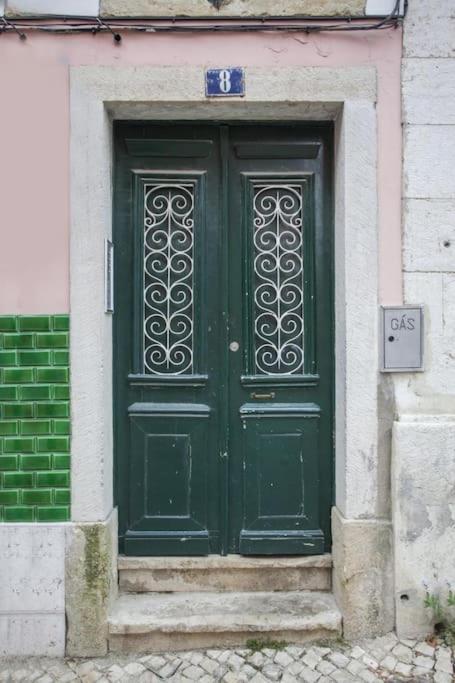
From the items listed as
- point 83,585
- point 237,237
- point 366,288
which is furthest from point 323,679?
point 237,237

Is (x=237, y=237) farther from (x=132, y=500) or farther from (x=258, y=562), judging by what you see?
(x=258, y=562)

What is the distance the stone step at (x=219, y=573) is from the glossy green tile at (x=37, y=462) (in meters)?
0.80

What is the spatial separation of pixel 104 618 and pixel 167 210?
2471 millimetres

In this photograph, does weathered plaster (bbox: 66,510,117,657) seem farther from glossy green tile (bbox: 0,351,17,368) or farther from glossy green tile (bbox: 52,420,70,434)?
glossy green tile (bbox: 0,351,17,368)

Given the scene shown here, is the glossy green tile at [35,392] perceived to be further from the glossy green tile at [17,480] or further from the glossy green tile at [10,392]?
the glossy green tile at [17,480]

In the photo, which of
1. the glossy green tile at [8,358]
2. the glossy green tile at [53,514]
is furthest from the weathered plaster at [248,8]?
the glossy green tile at [53,514]

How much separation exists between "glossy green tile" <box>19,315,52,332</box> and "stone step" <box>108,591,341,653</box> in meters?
1.72

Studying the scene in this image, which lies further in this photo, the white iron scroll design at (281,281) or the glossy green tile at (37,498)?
the white iron scroll design at (281,281)

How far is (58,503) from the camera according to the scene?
11.3ft

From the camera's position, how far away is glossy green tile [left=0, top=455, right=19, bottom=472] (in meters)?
3.46

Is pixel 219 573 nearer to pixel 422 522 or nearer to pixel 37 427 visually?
pixel 422 522

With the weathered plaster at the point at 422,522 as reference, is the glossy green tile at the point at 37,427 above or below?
above

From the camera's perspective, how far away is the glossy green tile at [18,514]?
11.3 ft

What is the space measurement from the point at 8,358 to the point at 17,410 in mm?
307
